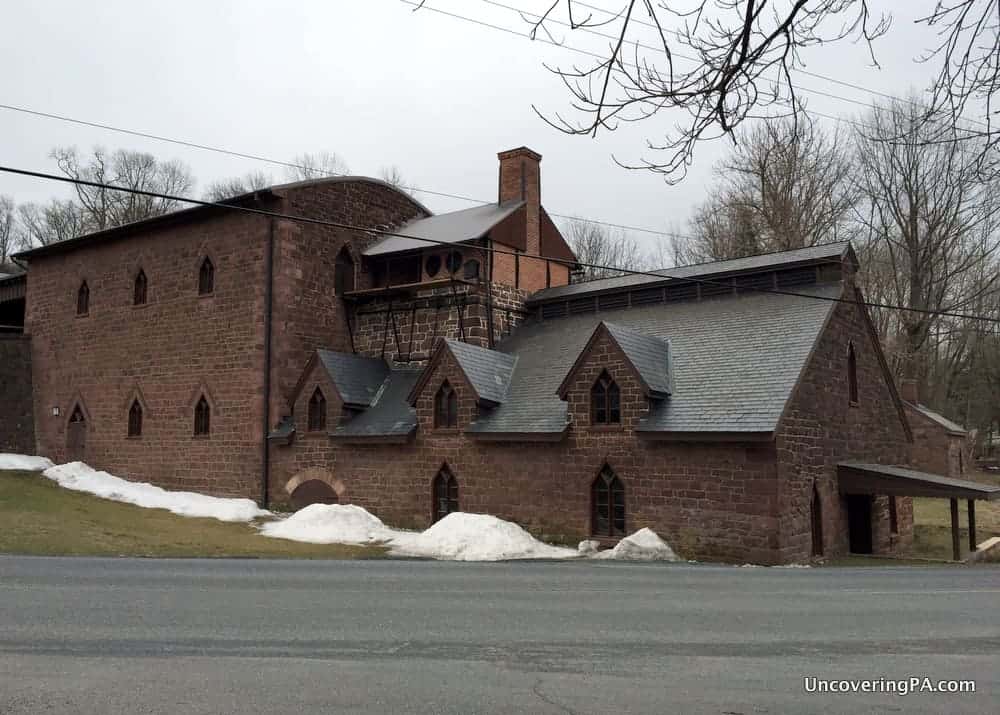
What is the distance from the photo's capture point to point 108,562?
15000 millimetres

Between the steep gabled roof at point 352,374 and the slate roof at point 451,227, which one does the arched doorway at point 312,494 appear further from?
the slate roof at point 451,227

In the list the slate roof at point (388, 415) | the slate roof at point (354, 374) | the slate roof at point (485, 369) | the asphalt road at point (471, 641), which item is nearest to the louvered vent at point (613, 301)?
the slate roof at point (485, 369)

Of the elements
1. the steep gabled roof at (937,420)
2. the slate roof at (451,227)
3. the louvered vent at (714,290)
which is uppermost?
the slate roof at (451,227)

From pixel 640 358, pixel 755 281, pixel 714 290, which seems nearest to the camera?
pixel 640 358

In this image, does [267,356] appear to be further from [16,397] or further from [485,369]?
[16,397]

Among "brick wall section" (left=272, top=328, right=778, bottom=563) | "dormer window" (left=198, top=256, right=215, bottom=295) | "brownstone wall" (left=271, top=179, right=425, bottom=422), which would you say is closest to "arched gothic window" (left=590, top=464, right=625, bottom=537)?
"brick wall section" (left=272, top=328, right=778, bottom=563)

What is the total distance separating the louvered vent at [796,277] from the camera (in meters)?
21.0

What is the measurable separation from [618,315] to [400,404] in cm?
663

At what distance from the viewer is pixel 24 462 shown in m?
31.1

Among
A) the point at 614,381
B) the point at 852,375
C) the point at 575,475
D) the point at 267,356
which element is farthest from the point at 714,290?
the point at 267,356

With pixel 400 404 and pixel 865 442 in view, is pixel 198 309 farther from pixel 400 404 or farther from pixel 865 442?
pixel 865 442

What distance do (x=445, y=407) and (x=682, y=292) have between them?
7.06m

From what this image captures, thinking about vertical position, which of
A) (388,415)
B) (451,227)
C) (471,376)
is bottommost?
(388,415)

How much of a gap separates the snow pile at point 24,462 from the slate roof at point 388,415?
13733mm
